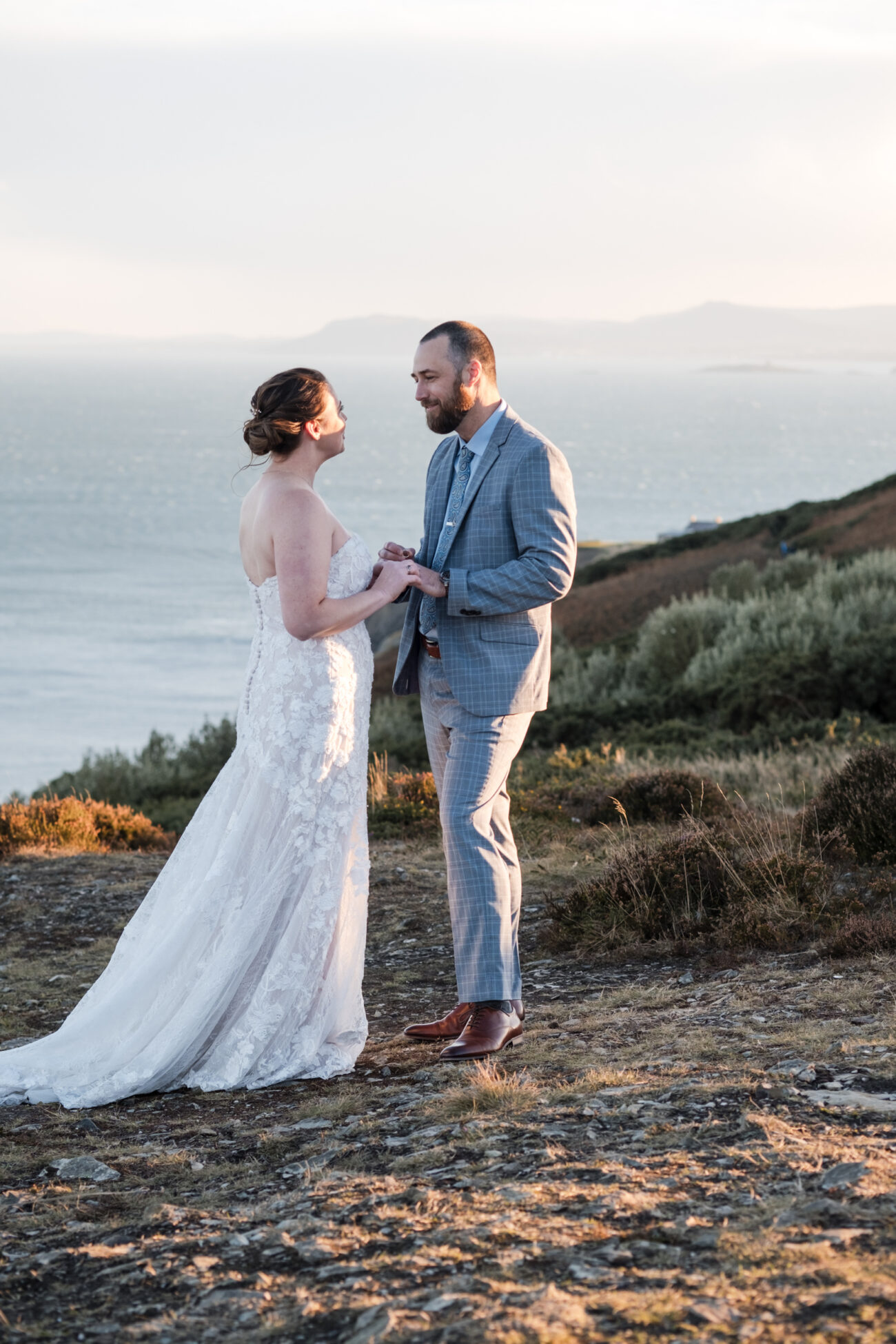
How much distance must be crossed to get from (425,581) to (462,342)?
89cm

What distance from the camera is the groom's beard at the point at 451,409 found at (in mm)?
4840

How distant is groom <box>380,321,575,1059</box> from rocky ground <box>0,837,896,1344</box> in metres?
0.34

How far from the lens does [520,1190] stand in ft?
10.6

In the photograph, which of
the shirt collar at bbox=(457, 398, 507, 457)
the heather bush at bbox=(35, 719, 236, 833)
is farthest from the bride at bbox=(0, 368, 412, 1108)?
the heather bush at bbox=(35, 719, 236, 833)

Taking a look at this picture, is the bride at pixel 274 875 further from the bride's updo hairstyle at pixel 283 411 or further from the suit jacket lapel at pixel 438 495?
the suit jacket lapel at pixel 438 495

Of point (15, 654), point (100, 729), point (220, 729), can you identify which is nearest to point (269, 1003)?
point (220, 729)

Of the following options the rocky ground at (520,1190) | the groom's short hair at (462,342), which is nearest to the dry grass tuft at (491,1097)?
the rocky ground at (520,1190)

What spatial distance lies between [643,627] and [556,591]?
16.1m

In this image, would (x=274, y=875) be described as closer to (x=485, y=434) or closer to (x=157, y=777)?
(x=485, y=434)

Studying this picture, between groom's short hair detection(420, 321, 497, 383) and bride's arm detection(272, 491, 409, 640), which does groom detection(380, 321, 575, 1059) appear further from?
bride's arm detection(272, 491, 409, 640)

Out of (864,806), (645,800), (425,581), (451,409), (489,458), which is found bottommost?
(645,800)

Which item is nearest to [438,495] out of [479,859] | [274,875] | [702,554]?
[479,859]

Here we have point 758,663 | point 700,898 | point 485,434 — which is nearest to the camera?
point 485,434

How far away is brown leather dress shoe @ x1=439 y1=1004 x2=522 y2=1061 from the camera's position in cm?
468
